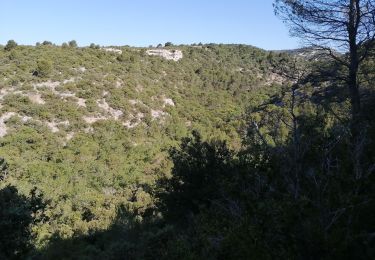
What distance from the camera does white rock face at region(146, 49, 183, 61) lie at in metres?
51.2

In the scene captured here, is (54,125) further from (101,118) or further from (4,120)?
(101,118)

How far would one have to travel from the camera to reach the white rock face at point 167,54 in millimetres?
51156

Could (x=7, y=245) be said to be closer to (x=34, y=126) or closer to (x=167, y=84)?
(x=34, y=126)

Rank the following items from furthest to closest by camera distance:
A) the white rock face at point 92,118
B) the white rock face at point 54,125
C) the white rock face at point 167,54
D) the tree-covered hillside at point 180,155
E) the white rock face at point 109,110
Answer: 1. the white rock face at point 167,54
2. the white rock face at point 109,110
3. the white rock face at point 92,118
4. the white rock face at point 54,125
5. the tree-covered hillside at point 180,155

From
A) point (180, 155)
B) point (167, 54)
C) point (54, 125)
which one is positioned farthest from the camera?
point (167, 54)

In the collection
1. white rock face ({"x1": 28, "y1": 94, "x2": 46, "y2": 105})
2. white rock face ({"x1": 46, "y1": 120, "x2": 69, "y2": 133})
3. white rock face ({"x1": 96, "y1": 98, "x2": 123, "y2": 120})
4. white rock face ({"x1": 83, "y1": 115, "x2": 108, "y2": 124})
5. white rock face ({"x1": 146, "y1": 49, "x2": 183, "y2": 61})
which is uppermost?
white rock face ({"x1": 146, "y1": 49, "x2": 183, "y2": 61})

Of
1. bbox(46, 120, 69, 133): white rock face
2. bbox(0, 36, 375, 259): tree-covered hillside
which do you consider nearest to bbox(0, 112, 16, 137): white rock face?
bbox(0, 36, 375, 259): tree-covered hillside

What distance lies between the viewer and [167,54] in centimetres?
5197

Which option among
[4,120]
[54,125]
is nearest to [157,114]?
[54,125]

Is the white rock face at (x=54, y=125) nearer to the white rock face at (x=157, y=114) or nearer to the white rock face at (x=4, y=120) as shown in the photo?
the white rock face at (x=4, y=120)

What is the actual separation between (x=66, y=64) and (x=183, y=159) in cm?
2973

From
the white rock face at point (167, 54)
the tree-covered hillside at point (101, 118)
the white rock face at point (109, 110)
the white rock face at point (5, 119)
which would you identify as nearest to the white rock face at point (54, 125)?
the tree-covered hillside at point (101, 118)

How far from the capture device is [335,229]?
4238mm

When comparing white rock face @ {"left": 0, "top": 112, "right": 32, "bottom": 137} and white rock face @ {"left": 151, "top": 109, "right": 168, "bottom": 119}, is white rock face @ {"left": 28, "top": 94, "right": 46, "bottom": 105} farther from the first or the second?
white rock face @ {"left": 151, "top": 109, "right": 168, "bottom": 119}
